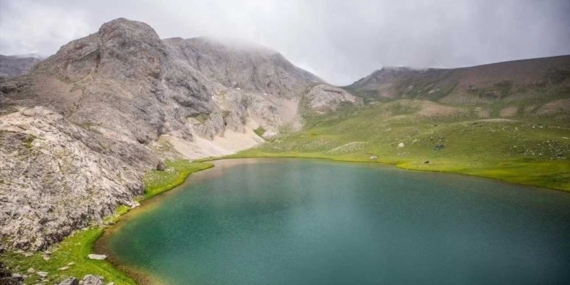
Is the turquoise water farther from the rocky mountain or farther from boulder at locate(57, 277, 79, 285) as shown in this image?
the rocky mountain

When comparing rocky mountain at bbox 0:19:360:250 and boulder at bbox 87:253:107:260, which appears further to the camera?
rocky mountain at bbox 0:19:360:250

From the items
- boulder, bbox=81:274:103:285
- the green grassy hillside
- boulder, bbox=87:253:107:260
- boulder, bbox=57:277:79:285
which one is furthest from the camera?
the green grassy hillside

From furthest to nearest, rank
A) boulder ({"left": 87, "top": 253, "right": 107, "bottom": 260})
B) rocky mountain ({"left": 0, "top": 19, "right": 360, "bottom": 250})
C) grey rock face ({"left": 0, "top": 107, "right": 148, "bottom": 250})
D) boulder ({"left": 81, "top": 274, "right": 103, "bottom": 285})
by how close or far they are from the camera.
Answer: rocky mountain ({"left": 0, "top": 19, "right": 360, "bottom": 250}) < grey rock face ({"left": 0, "top": 107, "right": 148, "bottom": 250}) < boulder ({"left": 87, "top": 253, "right": 107, "bottom": 260}) < boulder ({"left": 81, "top": 274, "right": 103, "bottom": 285})

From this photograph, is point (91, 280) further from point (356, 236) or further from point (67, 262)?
point (356, 236)

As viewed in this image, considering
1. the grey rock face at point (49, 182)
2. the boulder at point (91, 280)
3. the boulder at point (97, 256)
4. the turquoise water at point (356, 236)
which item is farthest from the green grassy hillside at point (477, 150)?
the grey rock face at point (49, 182)

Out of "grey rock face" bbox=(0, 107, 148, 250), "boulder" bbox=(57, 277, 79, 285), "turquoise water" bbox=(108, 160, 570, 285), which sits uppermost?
"grey rock face" bbox=(0, 107, 148, 250)

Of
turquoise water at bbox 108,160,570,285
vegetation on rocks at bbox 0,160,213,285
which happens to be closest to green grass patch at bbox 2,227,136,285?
vegetation on rocks at bbox 0,160,213,285

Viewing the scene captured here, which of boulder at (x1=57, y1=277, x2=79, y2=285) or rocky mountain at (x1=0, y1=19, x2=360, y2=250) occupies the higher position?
rocky mountain at (x1=0, y1=19, x2=360, y2=250)

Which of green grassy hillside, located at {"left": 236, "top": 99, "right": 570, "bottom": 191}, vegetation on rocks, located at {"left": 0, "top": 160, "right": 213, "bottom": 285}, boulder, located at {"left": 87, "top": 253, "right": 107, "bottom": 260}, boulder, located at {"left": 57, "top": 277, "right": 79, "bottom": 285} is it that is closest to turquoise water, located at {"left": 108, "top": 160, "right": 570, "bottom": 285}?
boulder, located at {"left": 87, "top": 253, "right": 107, "bottom": 260}

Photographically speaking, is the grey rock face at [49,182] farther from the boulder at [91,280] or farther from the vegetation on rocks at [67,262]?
the boulder at [91,280]

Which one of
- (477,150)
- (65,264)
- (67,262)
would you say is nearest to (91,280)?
(65,264)
